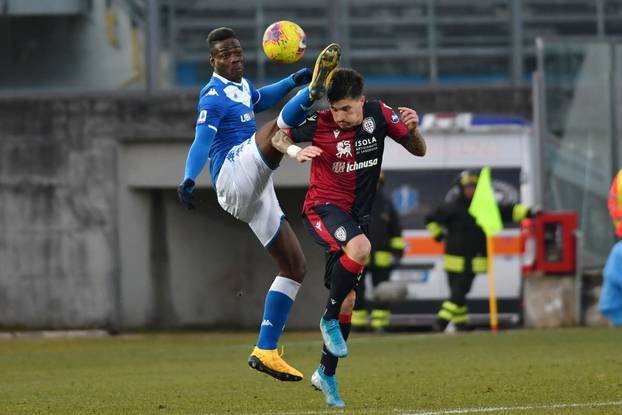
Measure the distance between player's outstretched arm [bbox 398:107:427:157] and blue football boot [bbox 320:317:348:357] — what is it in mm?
1161

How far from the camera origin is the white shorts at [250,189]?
976cm

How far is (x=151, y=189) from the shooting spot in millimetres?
23422

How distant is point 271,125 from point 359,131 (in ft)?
2.37

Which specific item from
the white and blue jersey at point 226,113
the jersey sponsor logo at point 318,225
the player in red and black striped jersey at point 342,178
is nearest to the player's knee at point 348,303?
the player in red and black striped jersey at point 342,178

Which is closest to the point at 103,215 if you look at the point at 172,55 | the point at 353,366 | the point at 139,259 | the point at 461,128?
the point at 139,259

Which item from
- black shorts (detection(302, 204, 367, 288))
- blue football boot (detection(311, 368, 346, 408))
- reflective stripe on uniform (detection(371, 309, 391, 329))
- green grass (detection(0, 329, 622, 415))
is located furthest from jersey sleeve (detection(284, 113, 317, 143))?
reflective stripe on uniform (detection(371, 309, 391, 329))

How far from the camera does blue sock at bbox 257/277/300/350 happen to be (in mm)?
9680

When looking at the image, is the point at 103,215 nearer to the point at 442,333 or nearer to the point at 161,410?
the point at 442,333

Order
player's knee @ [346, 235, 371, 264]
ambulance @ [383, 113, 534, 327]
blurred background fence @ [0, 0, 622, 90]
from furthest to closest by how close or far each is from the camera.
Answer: blurred background fence @ [0, 0, 622, 90] < ambulance @ [383, 113, 534, 327] < player's knee @ [346, 235, 371, 264]

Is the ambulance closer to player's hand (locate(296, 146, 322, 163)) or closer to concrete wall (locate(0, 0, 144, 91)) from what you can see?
concrete wall (locate(0, 0, 144, 91))

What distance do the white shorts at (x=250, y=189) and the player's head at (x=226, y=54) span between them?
559mm

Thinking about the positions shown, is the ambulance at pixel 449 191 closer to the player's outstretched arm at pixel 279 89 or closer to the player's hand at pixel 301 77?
the player's outstretched arm at pixel 279 89

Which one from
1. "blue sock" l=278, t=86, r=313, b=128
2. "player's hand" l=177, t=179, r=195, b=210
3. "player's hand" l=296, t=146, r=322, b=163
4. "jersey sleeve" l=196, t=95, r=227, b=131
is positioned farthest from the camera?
"jersey sleeve" l=196, t=95, r=227, b=131

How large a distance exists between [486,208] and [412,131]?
10.1 metres
